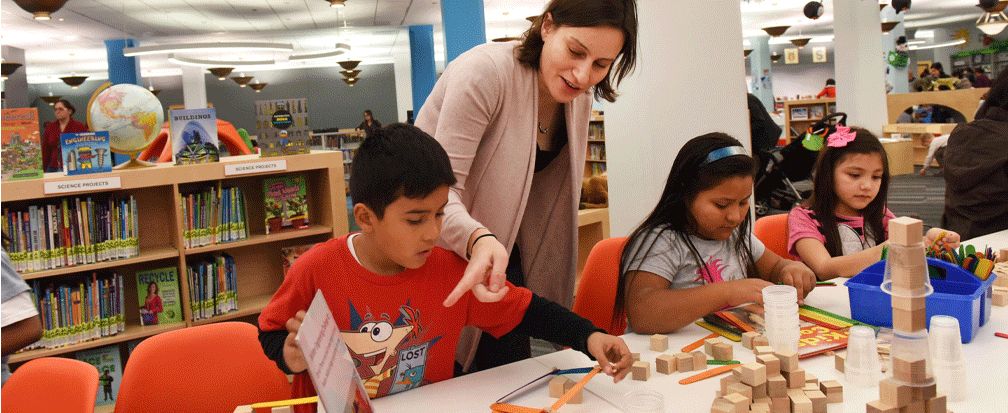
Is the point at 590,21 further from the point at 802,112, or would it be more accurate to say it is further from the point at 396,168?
the point at 802,112

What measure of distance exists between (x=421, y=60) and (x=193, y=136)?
10.7 meters

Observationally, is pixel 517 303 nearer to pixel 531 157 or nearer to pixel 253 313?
pixel 531 157

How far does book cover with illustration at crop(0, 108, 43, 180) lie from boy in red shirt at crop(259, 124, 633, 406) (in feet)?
7.47

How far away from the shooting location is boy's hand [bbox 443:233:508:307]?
4.47 feet

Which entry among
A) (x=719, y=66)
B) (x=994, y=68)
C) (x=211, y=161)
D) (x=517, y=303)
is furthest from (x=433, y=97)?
(x=994, y=68)

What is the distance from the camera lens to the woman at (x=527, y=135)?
64.9 inches

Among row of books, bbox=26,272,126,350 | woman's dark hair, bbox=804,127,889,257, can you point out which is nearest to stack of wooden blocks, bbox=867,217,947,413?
woman's dark hair, bbox=804,127,889,257

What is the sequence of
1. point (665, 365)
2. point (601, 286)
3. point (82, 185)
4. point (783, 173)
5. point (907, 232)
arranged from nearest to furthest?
1. point (907, 232)
2. point (665, 365)
3. point (601, 286)
4. point (82, 185)
5. point (783, 173)

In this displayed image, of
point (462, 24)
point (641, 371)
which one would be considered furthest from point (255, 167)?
point (462, 24)

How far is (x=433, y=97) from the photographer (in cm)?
181

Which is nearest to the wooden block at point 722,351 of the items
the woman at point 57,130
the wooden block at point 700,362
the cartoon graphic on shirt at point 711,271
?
the wooden block at point 700,362

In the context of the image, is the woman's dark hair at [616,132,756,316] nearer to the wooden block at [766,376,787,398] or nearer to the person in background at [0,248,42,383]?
the wooden block at [766,376,787,398]

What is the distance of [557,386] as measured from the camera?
139 centimetres

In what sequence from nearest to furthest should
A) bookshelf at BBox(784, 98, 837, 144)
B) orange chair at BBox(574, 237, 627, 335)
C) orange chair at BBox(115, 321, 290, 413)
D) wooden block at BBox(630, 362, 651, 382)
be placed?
1. wooden block at BBox(630, 362, 651, 382)
2. orange chair at BBox(115, 321, 290, 413)
3. orange chair at BBox(574, 237, 627, 335)
4. bookshelf at BBox(784, 98, 837, 144)
